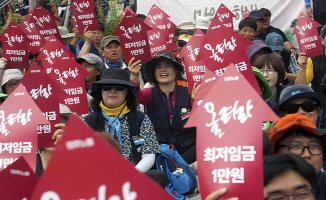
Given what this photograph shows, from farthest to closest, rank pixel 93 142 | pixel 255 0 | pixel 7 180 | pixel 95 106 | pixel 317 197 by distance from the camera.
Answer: pixel 255 0 < pixel 95 106 < pixel 317 197 < pixel 7 180 < pixel 93 142

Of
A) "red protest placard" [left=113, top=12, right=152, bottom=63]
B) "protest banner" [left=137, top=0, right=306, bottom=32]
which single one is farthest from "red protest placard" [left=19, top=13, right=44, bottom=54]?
"protest banner" [left=137, top=0, right=306, bottom=32]

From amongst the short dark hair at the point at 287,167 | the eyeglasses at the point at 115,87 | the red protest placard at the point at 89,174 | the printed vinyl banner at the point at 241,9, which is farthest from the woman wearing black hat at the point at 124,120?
the printed vinyl banner at the point at 241,9

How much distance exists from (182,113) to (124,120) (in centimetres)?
103

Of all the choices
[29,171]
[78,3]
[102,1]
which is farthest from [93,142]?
[102,1]

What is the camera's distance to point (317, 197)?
3857mm

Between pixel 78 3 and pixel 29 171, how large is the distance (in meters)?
7.83

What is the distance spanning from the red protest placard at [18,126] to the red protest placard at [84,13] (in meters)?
6.41

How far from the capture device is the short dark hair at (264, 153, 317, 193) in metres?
3.22

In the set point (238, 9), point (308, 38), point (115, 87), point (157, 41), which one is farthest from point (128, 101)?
point (238, 9)

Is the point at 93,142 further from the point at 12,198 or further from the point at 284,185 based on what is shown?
the point at 284,185

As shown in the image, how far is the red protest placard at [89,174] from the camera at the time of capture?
2.41 m

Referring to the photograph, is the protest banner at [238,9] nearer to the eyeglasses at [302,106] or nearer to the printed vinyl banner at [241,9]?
the printed vinyl banner at [241,9]

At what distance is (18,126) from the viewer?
4.11 metres

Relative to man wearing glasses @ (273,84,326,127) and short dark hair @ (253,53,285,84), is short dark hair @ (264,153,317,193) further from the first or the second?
short dark hair @ (253,53,285,84)
